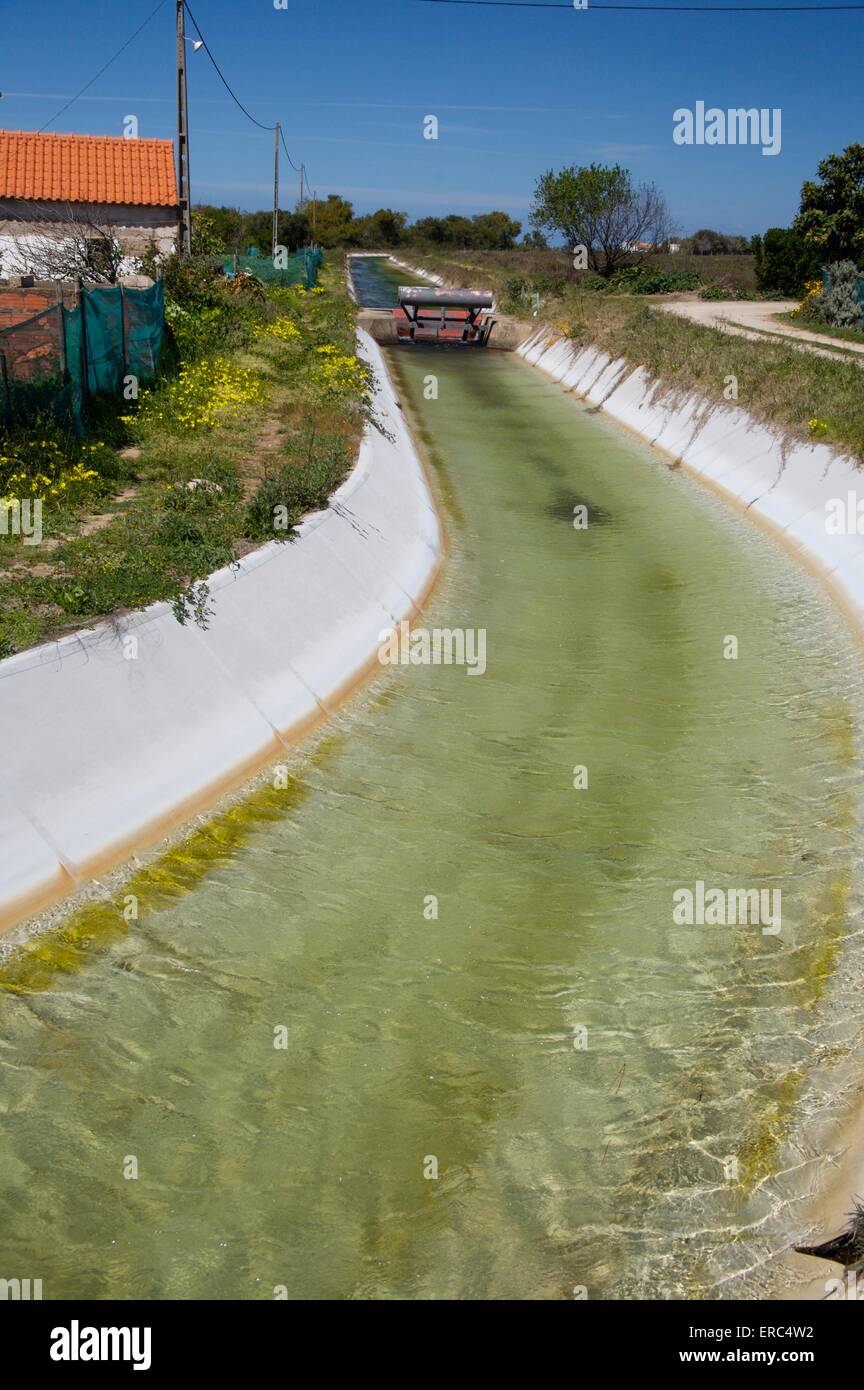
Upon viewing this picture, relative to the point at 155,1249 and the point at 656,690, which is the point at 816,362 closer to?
the point at 656,690

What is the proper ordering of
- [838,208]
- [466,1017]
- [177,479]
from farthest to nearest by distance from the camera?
[838,208], [177,479], [466,1017]

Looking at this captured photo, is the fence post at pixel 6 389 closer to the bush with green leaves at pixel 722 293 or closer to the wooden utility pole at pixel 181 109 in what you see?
the wooden utility pole at pixel 181 109

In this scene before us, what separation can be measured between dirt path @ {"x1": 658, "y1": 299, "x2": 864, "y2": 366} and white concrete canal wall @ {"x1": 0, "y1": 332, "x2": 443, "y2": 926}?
20591mm

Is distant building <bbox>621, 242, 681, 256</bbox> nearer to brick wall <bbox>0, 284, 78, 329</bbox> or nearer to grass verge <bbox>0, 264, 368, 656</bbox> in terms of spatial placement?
→ grass verge <bbox>0, 264, 368, 656</bbox>

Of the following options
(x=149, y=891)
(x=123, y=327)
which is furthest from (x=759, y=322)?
(x=149, y=891)

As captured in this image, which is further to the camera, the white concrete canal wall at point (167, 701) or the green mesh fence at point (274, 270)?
the green mesh fence at point (274, 270)

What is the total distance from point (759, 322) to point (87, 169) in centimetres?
2394

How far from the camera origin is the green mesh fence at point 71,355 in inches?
638

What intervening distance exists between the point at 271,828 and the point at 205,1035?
9.43ft

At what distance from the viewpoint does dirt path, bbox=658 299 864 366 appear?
32.8 meters

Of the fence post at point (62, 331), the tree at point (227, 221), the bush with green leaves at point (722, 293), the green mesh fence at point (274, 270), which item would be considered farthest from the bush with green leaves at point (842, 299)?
the tree at point (227, 221)

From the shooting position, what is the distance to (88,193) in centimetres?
3475

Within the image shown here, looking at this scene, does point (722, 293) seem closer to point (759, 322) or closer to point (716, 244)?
point (759, 322)

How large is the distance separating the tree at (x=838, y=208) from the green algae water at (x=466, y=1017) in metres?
36.3
